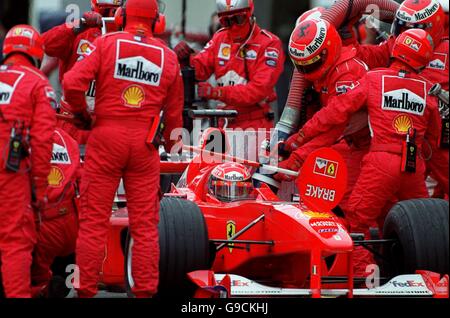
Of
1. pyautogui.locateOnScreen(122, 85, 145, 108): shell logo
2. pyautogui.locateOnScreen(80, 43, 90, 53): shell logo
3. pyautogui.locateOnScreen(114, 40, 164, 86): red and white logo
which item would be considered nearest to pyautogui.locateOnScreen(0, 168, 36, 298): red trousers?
pyautogui.locateOnScreen(122, 85, 145, 108): shell logo

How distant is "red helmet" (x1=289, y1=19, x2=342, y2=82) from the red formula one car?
1.29m

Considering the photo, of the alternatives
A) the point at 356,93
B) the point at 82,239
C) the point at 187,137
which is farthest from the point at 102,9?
the point at 82,239

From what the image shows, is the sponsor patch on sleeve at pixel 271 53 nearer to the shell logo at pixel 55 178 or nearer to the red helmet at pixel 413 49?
the red helmet at pixel 413 49

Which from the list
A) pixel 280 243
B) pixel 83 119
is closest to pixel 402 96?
pixel 280 243

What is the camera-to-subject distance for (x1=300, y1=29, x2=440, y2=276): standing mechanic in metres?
10.2

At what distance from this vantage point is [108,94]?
28.6 ft

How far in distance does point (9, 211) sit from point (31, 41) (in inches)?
47.2

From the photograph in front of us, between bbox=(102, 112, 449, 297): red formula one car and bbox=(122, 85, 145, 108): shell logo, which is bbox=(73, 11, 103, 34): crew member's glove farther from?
bbox=(122, 85, 145, 108): shell logo

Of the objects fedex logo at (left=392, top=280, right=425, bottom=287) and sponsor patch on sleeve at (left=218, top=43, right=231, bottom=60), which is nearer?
fedex logo at (left=392, top=280, right=425, bottom=287)

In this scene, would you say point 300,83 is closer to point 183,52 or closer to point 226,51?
point 226,51

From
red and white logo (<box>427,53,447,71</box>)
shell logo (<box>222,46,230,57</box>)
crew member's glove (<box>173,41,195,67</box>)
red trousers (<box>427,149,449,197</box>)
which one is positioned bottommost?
red trousers (<box>427,149,449,197</box>)

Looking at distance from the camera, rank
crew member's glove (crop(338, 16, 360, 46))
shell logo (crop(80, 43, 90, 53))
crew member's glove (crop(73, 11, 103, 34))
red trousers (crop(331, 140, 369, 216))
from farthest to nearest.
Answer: crew member's glove (crop(338, 16, 360, 46)) → shell logo (crop(80, 43, 90, 53)) → crew member's glove (crop(73, 11, 103, 34)) → red trousers (crop(331, 140, 369, 216))
